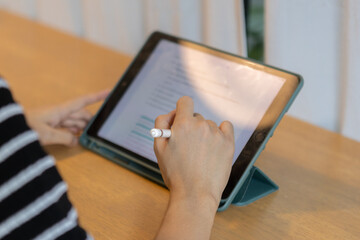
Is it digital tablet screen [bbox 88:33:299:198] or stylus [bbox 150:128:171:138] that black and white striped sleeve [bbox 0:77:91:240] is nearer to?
stylus [bbox 150:128:171:138]

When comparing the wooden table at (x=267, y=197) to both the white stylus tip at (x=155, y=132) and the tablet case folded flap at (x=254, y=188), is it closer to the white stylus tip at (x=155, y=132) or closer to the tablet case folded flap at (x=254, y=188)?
the tablet case folded flap at (x=254, y=188)

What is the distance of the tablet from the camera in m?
0.70

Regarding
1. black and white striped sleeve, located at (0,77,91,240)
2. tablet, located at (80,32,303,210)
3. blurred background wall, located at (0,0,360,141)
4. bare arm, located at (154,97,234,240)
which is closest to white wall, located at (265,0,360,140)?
blurred background wall, located at (0,0,360,141)

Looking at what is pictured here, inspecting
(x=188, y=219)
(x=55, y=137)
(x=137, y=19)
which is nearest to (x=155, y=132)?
(x=188, y=219)

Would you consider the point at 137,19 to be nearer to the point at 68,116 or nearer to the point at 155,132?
the point at 68,116

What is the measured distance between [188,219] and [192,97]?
0.27 m

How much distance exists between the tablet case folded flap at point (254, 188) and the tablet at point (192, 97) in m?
0.03

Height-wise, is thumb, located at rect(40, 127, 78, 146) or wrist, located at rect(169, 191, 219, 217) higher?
wrist, located at rect(169, 191, 219, 217)

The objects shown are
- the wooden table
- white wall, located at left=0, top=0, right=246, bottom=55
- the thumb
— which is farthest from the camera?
white wall, located at left=0, top=0, right=246, bottom=55

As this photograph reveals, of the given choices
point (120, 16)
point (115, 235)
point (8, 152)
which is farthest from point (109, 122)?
point (120, 16)

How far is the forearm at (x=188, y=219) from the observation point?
0.56m

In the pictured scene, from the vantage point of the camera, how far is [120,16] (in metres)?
1.20

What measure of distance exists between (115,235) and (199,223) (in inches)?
6.2

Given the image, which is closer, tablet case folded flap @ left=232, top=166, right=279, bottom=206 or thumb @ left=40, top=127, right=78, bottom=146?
tablet case folded flap @ left=232, top=166, right=279, bottom=206
